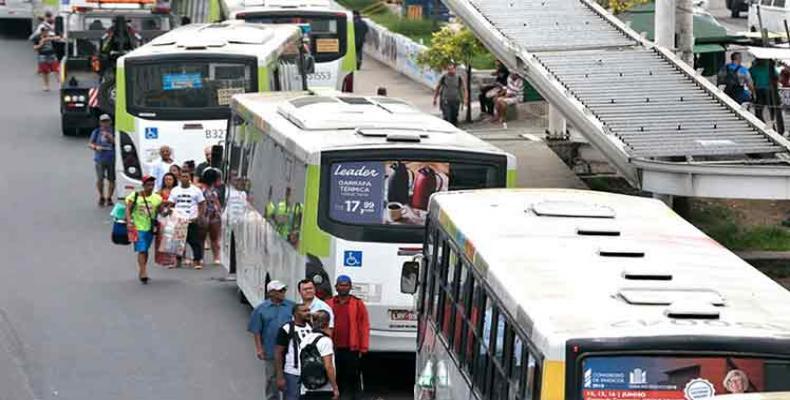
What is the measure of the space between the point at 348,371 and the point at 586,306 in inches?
269

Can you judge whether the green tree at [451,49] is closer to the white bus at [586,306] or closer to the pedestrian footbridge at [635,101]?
the pedestrian footbridge at [635,101]

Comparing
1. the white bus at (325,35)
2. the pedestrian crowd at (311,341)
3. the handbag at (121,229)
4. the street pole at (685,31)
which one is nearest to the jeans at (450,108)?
the white bus at (325,35)

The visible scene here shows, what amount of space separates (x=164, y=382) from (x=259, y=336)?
310cm

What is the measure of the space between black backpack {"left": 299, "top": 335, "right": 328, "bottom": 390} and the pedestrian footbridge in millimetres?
7796

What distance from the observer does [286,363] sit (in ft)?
53.8

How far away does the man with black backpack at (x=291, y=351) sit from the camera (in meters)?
16.2

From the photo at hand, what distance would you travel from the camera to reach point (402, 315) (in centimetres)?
1888

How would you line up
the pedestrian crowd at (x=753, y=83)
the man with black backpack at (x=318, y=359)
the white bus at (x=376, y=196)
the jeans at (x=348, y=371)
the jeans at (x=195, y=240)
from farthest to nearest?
the pedestrian crowd at (x=753, y=83), the jeans at (x=195, y=240), the white bus at (x=376, y=196), the jeans at (x=348, y=371), the man with black backpack at (x=318, y=359)

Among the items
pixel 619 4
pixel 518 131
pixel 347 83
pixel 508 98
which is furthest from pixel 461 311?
pixel 347 83

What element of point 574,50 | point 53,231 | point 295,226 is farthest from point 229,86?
point 295,226

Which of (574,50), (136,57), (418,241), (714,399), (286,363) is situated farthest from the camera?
(136,57)

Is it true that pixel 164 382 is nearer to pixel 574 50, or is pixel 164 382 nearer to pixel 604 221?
pixel 604 221

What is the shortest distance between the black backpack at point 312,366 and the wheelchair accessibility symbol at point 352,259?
265 cm

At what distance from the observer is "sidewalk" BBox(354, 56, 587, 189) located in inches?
1218
